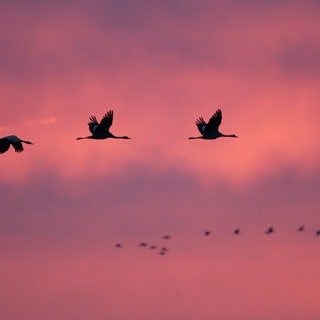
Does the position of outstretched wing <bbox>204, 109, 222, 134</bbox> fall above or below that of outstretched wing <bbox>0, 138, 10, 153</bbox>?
above

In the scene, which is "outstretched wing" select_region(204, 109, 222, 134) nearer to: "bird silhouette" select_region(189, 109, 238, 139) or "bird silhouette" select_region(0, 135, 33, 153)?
"bird silhouette" select_region(189, 109, 238, 139)

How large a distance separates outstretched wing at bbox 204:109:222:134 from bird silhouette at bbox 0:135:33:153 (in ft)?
38.4

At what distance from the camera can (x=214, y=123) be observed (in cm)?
9756

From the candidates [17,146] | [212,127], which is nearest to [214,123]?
[212,127]

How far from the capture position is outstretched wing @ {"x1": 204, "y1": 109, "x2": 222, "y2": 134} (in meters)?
96.7

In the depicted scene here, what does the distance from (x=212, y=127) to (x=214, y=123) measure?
0.85 meters

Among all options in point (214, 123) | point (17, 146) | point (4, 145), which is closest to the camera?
point (4, 145)

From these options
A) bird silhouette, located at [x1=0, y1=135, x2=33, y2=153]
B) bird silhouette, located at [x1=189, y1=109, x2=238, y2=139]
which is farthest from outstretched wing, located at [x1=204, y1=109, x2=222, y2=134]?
bird silhouette, located at [x1=0, y1=135, x2=33, y2=153]

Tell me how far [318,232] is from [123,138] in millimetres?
14985

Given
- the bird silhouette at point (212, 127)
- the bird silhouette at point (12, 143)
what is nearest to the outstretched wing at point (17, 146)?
the bird silhouette at point (12, 143)

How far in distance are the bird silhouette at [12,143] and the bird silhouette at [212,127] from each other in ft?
38.5

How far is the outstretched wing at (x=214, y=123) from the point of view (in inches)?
3807

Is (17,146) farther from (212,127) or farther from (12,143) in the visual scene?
(212,127)

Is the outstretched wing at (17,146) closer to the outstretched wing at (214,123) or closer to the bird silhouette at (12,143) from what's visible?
the bird silhouette at (12,143)
